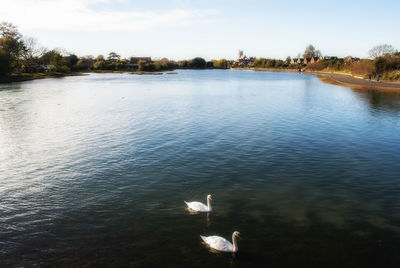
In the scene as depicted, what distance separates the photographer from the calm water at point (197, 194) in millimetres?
11852

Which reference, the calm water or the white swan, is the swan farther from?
the white swan

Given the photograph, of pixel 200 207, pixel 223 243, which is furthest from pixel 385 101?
pixel 223 243

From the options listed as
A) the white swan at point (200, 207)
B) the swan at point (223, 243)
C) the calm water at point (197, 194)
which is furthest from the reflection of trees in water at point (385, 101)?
the swan at point (223, 243)

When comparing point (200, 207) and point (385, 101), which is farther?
point (385, 101)

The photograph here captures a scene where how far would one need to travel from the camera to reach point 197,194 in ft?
54.4

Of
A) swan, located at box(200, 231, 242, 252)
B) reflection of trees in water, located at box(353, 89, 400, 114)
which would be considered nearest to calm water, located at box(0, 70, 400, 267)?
swan, located at box(200, 231, 242, 252)

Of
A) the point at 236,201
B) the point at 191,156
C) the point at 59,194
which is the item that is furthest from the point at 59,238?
the point at 191,156

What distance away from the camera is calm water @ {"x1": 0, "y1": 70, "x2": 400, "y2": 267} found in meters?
Result: 11.9

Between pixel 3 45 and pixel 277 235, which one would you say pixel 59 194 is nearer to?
pixel 277 235

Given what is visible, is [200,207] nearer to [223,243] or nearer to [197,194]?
[197,194]

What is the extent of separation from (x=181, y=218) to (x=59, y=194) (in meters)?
7.50

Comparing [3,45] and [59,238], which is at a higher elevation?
[3,45]

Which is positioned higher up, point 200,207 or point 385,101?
point 385,101

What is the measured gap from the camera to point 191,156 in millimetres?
22812
